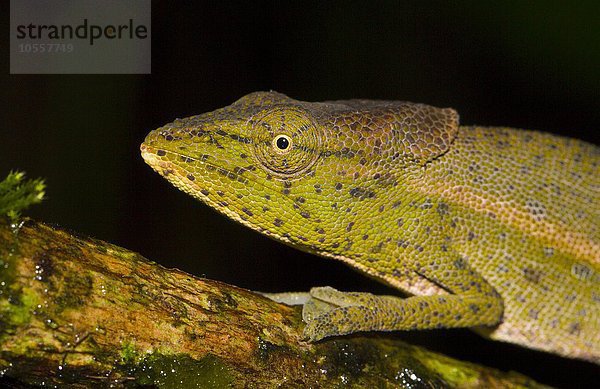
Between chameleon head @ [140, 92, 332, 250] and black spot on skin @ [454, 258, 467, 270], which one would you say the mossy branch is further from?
black spot on skin @ [454, 258, 467, 270]

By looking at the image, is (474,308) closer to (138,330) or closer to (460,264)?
(460,264)

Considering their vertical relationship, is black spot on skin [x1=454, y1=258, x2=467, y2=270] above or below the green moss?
below

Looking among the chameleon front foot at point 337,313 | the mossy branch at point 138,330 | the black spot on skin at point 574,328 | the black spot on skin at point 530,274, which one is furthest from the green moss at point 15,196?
the black spot on skin at point 574,328

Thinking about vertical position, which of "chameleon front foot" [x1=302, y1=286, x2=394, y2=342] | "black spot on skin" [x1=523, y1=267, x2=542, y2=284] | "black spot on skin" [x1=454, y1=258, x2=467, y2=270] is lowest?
"black spot on skin" [x1=523, y1=267, x2=542, y2=284]

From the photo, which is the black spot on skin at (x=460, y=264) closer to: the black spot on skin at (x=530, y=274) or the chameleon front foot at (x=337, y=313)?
the black spot on skin at (x=530, y=274)

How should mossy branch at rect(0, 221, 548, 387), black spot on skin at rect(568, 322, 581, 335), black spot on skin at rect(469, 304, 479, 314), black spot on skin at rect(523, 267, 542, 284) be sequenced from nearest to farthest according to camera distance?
mossy branch at rect(0, 221, 548, 387), black spot on skin at rect(469, 304, 479, 314), black spot on skin at rect(523, 267, 542, 284), black spot on skin at rect(568, 322, 581, 335)

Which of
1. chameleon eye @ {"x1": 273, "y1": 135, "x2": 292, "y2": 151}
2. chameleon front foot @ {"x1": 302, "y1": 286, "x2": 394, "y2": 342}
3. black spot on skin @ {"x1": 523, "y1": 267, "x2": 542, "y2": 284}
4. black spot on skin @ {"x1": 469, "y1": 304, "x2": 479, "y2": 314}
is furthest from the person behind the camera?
black spot on skin @ {"x1": 523, "y1": 267, "x2": 542, "y2": 284}

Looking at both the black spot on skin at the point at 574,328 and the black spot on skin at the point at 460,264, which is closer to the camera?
the black spot on skin at the point at 460,264

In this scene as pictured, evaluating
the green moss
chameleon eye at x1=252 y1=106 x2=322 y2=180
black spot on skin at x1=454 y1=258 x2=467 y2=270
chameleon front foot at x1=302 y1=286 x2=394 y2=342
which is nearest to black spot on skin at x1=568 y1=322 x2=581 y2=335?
black spot on skin at x1=454 y1=258 x2=467 y2=270

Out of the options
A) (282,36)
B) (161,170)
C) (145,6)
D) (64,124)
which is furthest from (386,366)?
(282,36)
